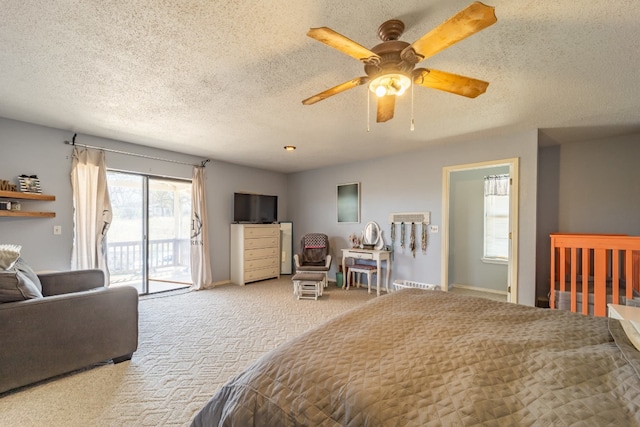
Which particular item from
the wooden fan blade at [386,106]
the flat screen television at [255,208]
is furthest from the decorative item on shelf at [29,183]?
the wooden fan blade at [386,106]

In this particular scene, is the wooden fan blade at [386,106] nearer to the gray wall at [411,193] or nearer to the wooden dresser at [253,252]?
the gray wall at [411,193]

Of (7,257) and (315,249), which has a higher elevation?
(7,257)

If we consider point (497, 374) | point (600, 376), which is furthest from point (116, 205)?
point (600, 376)

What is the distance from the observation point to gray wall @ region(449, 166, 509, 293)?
16.4 feet

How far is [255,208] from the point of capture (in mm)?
5773

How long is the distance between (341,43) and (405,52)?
0.34m

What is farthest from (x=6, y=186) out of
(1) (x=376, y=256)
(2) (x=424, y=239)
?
(2) (x=424, y=239)

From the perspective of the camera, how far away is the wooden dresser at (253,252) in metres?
5.31

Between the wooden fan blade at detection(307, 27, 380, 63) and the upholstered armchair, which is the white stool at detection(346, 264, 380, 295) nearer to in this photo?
the upholstered armchair

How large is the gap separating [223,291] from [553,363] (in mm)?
4703

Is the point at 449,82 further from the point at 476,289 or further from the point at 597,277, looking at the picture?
the point at 476,289

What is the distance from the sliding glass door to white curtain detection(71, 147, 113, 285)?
258 mm

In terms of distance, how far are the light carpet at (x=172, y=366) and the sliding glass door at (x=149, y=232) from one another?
824 millimetres

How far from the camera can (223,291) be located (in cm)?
483
